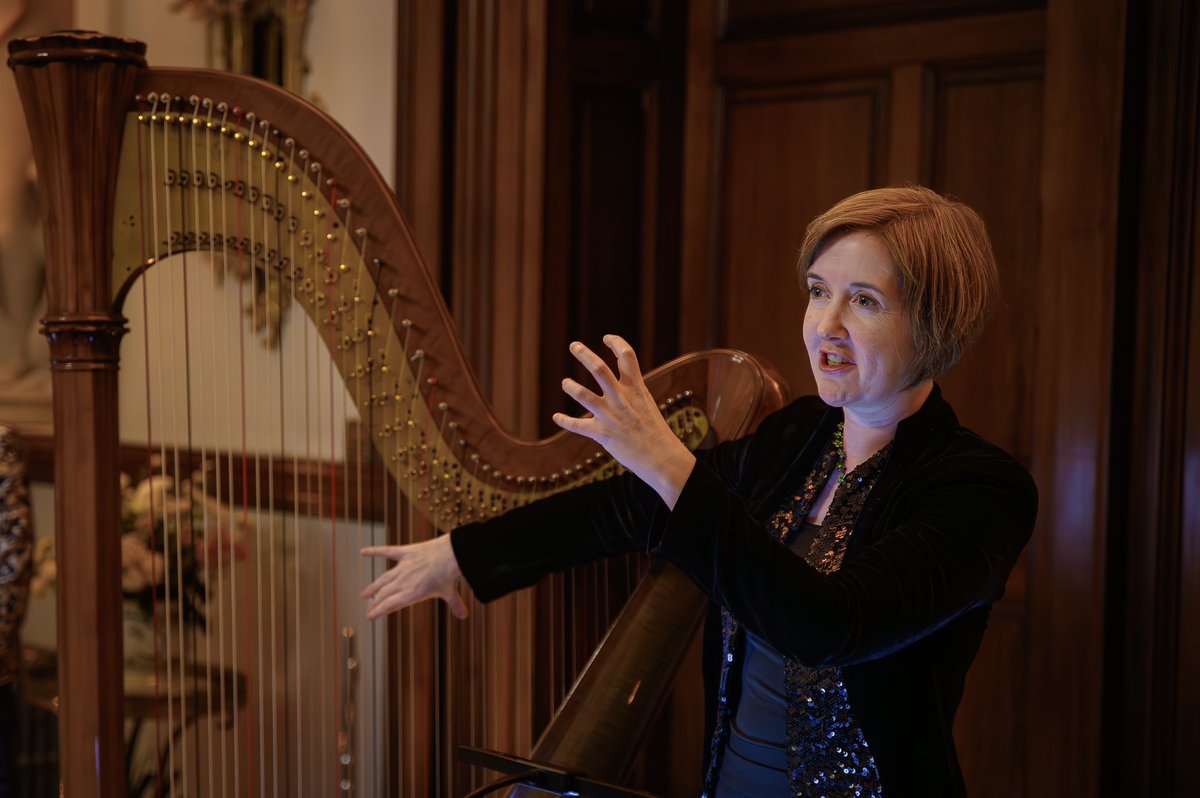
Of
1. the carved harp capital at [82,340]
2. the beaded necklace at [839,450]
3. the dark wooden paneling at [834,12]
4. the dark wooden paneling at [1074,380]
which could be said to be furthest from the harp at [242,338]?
the dark wooden paneling at [834,12]

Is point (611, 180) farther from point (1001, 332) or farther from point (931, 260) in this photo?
point (931, 260)

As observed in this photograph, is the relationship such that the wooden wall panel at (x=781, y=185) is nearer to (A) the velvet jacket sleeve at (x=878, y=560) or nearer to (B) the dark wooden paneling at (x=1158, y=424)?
(B) the dark wooden paneling at (x=1158, y=424)

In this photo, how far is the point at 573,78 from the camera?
265 centimetres

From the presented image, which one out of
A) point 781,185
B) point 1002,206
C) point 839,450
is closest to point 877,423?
point 839,450

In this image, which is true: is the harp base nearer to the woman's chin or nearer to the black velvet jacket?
the black velvet jacket

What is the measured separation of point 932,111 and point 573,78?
0.80 metres

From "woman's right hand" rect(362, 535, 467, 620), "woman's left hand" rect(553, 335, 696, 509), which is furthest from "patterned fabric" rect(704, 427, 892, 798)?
"woman's right hand" rect(362, 535, 467, 620)

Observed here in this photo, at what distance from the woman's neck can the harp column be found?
3.01 ft

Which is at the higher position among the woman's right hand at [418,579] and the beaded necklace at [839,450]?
the beaded necklace at [839,450]

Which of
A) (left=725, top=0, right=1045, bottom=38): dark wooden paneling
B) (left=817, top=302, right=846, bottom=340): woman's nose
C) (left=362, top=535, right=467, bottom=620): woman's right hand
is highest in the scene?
(left=725, top=0, right=1045, bottom=38): dark wooden paneling

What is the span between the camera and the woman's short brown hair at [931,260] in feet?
4.08

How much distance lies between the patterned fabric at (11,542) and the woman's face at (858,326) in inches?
63.0

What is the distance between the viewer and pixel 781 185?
270 centimetres

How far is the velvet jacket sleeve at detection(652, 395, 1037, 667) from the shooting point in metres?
1.09
